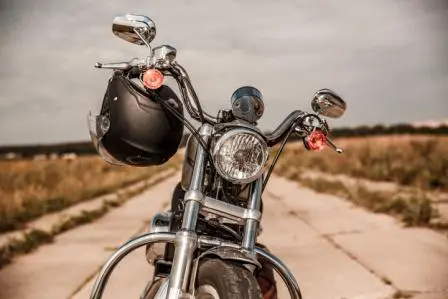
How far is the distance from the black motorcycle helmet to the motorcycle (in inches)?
1.6

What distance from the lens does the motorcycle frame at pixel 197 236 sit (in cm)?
205

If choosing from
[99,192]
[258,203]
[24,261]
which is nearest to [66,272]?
[24,261]

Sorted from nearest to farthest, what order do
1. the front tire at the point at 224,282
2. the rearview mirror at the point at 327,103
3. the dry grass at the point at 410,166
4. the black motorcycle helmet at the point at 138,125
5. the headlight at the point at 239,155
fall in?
the front tire at the point at 224,282, the headlight at the point at 239,155, the black motorcycle helmet at the point at 138,125, the rearview mirror at the point at 327,103, the dry grass at the point at 410,166

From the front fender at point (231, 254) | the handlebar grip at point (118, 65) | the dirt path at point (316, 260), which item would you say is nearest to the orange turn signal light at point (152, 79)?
the handlebar grip at point (118, 65)

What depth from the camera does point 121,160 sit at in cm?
241

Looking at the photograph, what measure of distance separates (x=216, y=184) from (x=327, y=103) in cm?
53

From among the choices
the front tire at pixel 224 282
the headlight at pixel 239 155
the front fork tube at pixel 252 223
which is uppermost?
the headlight at pixel 239 155

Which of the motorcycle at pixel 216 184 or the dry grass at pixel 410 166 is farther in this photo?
the dry grass at pixel 410 166

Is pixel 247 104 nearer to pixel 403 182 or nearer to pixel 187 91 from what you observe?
pixel 187 91

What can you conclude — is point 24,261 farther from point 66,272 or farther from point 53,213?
point 53,213

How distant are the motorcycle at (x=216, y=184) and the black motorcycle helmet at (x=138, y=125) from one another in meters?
0.04

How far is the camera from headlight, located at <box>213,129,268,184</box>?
2.09 m

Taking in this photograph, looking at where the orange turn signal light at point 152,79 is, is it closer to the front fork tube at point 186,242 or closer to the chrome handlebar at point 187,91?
the chrome handlebar at point 187,91

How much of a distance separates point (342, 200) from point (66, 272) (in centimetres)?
633
